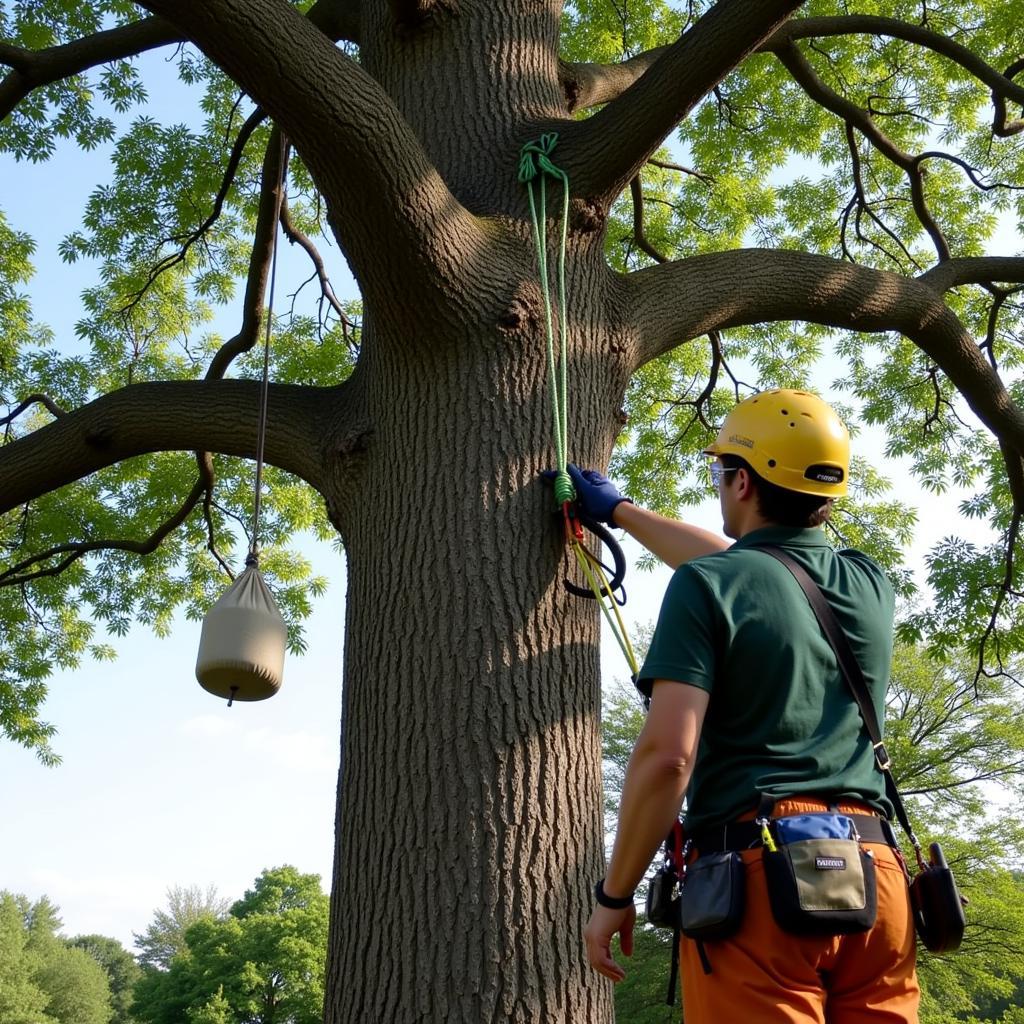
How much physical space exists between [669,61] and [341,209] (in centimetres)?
133

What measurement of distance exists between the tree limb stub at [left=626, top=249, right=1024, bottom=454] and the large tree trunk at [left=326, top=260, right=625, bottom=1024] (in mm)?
699

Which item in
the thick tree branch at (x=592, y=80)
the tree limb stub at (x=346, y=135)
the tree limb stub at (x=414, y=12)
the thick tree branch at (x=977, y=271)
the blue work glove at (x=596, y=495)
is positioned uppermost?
the thick tree branch at (x=592, y=80)

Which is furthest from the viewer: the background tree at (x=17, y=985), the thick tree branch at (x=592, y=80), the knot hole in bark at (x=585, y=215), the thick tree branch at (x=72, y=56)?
the background tree at (x=17, y=985)

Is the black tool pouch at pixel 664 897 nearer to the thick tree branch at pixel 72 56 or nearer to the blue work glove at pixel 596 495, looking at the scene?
the blue work glove at pixel 596 495

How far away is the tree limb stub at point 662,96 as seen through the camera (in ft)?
11.7

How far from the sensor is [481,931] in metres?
2.70

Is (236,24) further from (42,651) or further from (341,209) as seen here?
(42,651)

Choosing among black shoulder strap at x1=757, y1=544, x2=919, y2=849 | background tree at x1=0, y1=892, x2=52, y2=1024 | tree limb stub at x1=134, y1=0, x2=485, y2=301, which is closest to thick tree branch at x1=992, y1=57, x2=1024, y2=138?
tree limb stub at x1=134, y1=0, x2=485, y2=301

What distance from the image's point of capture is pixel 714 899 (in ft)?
6.52

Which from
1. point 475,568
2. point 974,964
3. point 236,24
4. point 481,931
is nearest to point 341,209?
point 236,24

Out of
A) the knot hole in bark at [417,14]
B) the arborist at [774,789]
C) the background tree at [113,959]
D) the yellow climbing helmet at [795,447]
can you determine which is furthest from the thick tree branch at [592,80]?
the background tree at [113,959]

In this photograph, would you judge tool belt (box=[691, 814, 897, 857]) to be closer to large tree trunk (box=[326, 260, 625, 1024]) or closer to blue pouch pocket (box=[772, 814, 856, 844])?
blue pouch pocket (box=[772, 814, 856, 844])

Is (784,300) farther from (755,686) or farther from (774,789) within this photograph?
(774,789)

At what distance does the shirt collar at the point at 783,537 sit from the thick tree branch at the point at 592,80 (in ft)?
10.00
